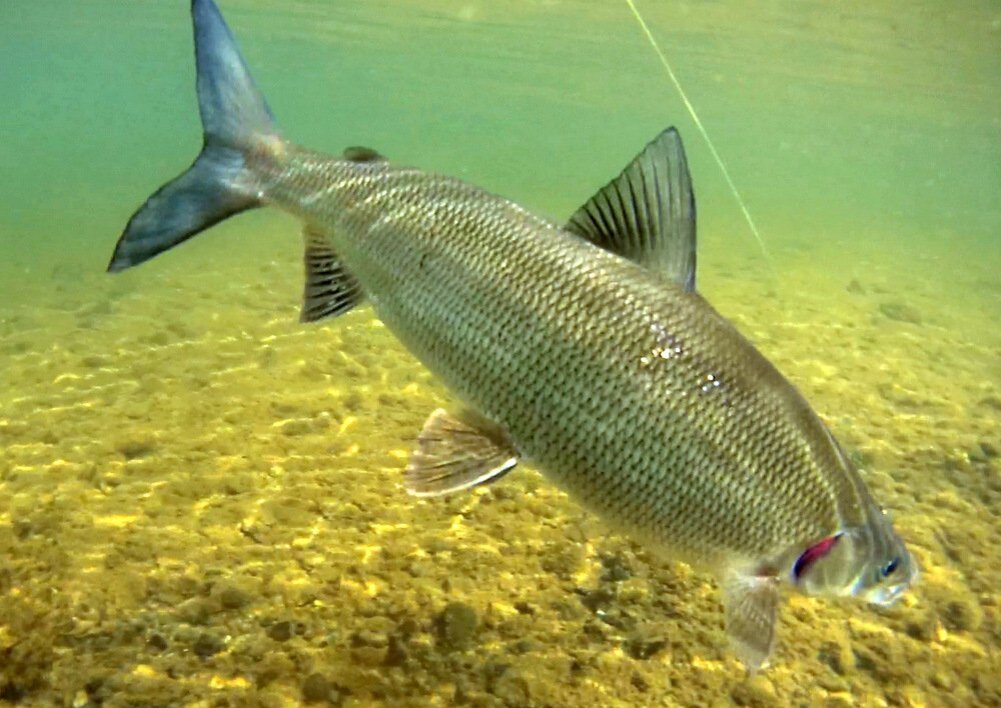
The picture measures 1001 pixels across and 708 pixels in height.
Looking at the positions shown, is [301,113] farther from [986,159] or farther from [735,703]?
[735,703]

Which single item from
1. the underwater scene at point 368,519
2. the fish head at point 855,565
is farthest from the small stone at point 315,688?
the fish head at point 855,565

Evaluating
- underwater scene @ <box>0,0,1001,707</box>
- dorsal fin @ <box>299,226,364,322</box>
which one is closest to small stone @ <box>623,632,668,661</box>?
underwater scene @ <box>0,0,1001,707</box>

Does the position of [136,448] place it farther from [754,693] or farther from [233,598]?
[754,693]

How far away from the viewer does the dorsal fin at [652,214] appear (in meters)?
2.06

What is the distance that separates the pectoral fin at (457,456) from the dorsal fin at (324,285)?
61 cm

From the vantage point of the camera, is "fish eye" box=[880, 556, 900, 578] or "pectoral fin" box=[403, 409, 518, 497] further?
"pectoral fin" box=[403, 409, 518, 497]

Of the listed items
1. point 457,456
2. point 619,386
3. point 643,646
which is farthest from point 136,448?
point 619,386

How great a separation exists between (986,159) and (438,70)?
54.7 metres

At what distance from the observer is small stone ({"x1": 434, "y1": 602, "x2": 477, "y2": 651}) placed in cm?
333

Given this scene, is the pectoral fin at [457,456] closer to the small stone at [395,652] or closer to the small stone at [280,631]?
the small stone at [395,652]

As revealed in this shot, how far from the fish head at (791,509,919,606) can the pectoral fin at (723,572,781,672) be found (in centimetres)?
9

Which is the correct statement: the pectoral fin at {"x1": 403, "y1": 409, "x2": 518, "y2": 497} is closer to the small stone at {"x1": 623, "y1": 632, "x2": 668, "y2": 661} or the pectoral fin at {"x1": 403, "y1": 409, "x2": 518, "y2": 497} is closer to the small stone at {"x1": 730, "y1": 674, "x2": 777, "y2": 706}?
the small stone at {"x1": 623, "y1": 632, "x2": 668, "y2": 661}

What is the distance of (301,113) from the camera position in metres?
117

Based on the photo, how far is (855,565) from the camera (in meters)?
1.91
